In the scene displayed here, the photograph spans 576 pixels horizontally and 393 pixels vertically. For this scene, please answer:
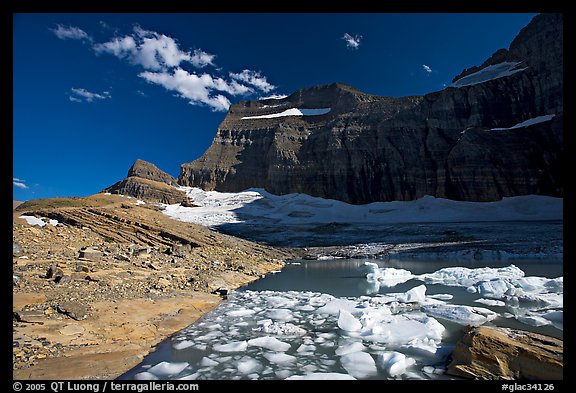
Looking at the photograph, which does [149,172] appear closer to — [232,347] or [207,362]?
[232,347]

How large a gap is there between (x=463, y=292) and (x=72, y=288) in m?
12.8

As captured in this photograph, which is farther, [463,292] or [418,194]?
[418,194]

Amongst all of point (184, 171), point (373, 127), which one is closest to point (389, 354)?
point (373, 127)

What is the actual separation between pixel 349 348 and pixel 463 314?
149 inches

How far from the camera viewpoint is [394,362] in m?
4.95

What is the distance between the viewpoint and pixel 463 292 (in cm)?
1159

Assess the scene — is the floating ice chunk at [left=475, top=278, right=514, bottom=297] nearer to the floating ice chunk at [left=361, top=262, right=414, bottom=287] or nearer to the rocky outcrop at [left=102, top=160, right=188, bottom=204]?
the floating ice chunk at [left=361, top=262, right=414, bottom=287]

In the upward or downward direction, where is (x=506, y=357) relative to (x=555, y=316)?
upward

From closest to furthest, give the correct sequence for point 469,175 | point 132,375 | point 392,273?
1. point 132,375
2. point 392,273
3. point 469,175

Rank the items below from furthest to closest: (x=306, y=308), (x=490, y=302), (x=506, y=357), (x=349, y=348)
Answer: (x=490, y=302)
(x=306, y=308)
(x=349, y=348)
(x=506, y=357)

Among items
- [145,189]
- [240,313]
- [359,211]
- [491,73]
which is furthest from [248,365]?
[491,73]

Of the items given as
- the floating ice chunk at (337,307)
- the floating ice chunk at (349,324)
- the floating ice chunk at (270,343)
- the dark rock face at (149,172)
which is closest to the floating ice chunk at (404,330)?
the floating ice chunk at (349,324)

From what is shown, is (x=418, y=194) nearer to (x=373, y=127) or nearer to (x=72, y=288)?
(x=373, y=127)
